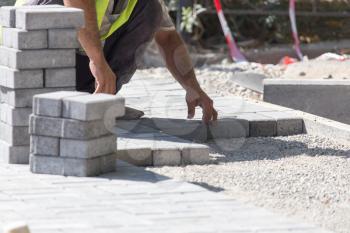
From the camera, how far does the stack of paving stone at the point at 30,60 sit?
18.9 feet

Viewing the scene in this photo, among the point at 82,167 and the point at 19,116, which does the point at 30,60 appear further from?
the point at 82,167

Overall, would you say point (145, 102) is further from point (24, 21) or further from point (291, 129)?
point (24, 21)

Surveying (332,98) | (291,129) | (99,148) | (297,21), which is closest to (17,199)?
(99,148)

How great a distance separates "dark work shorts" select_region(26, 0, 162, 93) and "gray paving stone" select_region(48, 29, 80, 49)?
1074mm

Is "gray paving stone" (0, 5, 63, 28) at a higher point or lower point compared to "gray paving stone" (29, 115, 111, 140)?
higher

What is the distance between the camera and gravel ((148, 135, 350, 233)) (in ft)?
16.7

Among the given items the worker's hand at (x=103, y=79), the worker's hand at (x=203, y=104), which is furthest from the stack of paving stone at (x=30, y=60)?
the worker's hand at (x=203, y=104)

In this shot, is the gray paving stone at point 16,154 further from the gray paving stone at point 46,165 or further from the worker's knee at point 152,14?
the worker's knee at point 152,14

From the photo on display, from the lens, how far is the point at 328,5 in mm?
12695

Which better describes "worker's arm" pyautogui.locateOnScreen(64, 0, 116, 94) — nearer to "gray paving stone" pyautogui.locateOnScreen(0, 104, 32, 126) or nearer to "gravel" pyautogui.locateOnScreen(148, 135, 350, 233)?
"gray paving stone" pyautogui.locateOnScreen(0, 104, 32, 126)

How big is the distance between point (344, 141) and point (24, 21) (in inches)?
99.2

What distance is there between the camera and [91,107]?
5.34 metres

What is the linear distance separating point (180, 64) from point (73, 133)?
5.69 ft

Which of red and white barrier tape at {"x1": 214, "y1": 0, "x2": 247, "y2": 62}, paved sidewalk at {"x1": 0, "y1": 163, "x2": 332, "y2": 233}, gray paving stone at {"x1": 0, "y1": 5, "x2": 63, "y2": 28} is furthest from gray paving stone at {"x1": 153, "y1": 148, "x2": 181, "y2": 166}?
red and white barrier tape at {"x1": 214, "y1": 0, "x2": 247, "y2": 62}
